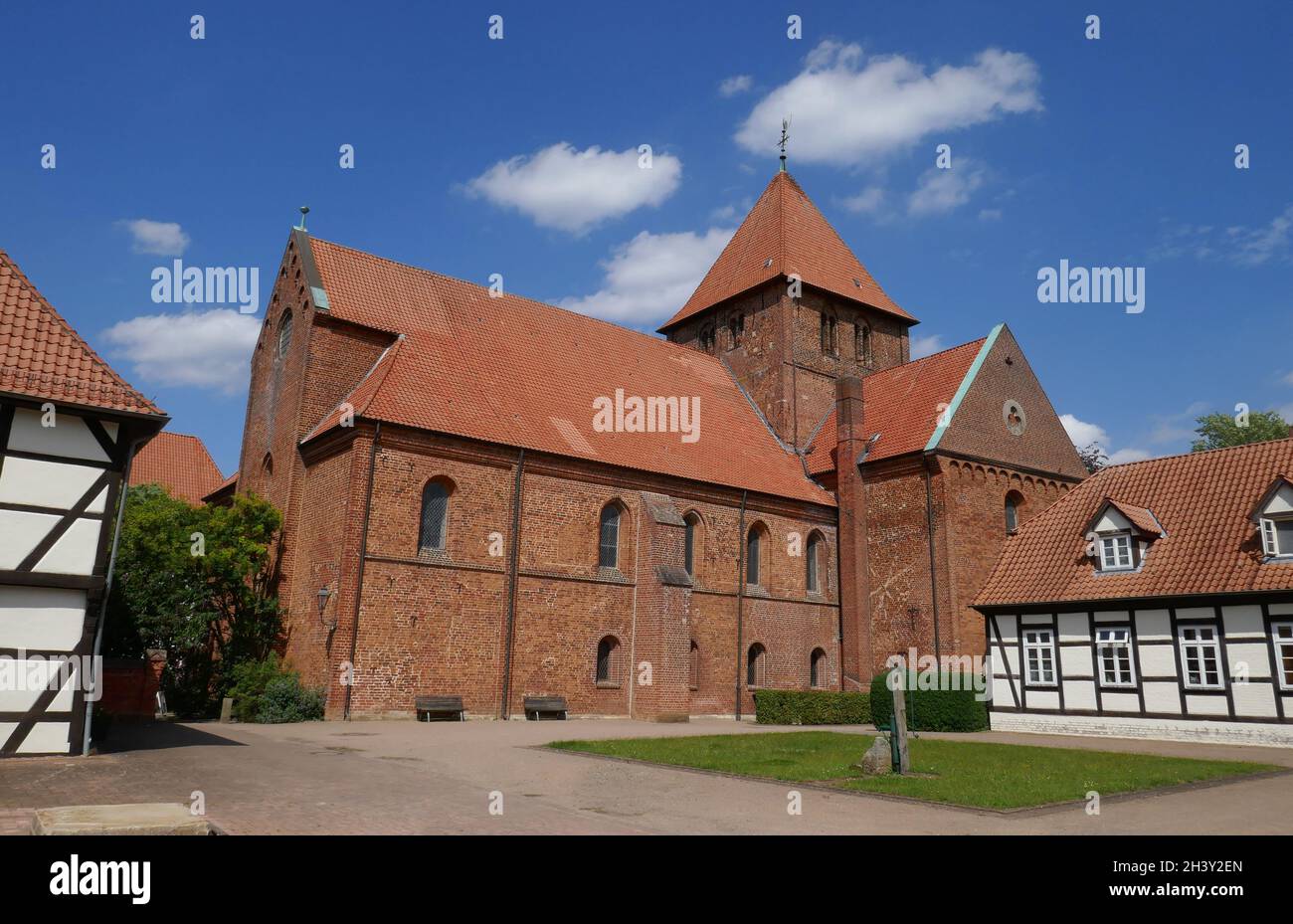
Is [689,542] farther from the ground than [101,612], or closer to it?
farther from the ground

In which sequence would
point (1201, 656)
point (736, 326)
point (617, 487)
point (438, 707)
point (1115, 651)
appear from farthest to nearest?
point (736, 326), point (617, 487), point (1115, 651), point (438, 707), point (1201, 656)

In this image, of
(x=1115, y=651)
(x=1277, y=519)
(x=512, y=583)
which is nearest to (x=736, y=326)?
(x=512, y=583)

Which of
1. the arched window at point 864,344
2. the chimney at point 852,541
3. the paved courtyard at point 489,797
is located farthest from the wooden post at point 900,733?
the arched window at point 864,344

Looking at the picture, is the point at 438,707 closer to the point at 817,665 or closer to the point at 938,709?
the point at 938,709

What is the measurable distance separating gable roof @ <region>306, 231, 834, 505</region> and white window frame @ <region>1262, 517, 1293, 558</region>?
13506 millimetres

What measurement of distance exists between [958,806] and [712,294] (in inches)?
1196

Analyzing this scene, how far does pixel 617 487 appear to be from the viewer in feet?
86.9

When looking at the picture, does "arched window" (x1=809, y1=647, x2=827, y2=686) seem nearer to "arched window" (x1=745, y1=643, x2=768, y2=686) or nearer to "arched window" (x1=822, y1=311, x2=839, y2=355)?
"arched window" (x1=745, y1=643, x2=768, y2=686)

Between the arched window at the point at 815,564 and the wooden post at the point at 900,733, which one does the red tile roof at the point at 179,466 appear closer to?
the arched window at the point at 815,564

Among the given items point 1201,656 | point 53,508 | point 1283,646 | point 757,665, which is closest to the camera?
point 53,508

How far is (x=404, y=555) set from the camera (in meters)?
22.1

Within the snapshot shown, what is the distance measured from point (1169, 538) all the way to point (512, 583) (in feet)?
54.5
